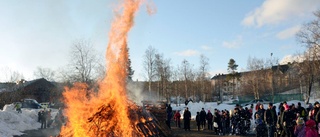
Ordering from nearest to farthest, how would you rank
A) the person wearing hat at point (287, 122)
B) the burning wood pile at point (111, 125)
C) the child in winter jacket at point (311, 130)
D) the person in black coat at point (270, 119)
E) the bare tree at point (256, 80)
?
the child in winter jacket at point (311, 130) < the burning wood pile at point (111, 125) < the person wearing hat at point (287, 122) < the person in black coat at point (270, 119) < the bare tree at point (256, 80)

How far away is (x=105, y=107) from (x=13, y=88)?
1324 inches

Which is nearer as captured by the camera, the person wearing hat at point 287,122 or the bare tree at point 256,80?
the person wearing hat at point 287,122

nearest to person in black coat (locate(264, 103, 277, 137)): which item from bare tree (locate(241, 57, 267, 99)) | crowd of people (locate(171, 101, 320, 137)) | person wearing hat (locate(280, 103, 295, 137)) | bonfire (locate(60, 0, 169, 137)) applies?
crowd of people (locate(171, 101, 320, 137))

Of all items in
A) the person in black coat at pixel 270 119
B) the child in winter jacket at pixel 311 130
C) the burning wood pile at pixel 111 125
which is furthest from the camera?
the person in black coat at pixel 270 119

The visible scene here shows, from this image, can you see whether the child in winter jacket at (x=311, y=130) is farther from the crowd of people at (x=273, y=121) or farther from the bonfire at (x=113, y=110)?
the bonfire at (x=113, y=110)

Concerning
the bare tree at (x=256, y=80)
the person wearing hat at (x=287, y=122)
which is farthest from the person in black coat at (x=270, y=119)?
the bare tree at (x=256, y=80)

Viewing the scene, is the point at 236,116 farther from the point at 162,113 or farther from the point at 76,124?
the point at 76,124

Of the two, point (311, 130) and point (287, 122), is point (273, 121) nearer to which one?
point (287, 122)

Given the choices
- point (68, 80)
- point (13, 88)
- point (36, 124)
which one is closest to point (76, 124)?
point (36, 124)

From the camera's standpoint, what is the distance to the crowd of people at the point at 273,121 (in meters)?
10.2

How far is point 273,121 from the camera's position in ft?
49.8

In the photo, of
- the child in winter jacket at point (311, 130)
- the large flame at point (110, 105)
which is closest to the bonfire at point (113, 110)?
the large flame at point (110, 105)

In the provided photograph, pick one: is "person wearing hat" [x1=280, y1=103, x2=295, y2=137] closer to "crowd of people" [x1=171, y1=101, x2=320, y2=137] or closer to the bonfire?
"crowd of people" [x1=171, y1=101, x2=320, y2=137]

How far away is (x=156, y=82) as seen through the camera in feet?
205
